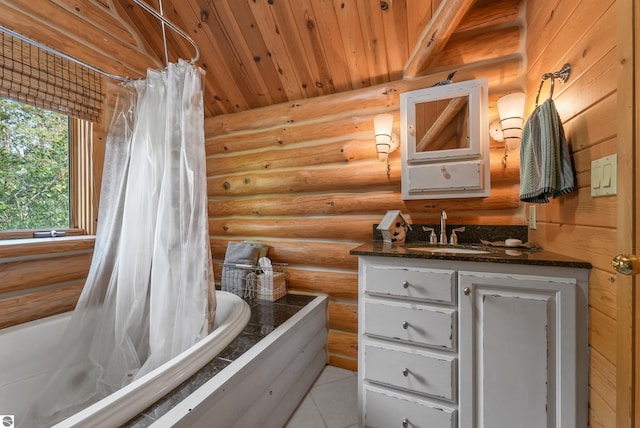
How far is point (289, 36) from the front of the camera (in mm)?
1808

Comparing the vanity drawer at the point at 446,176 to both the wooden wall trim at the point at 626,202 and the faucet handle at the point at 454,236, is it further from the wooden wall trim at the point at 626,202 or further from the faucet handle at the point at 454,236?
the wooden wall trim at the point at 626,202

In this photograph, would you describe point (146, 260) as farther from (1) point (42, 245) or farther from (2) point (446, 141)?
(2) point (446, 141)

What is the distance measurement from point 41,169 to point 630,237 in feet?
9.59

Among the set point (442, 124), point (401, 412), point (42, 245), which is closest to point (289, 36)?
point (442, 124)

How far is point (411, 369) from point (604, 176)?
1103 mm

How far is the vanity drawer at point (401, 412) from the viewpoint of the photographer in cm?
118

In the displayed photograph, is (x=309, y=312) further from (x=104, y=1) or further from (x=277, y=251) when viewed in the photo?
(x=104, y=1)

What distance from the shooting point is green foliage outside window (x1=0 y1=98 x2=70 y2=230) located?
152 cm

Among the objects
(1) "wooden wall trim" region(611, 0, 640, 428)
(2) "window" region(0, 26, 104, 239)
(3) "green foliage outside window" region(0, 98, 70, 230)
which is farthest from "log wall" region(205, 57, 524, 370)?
(3) "green foliage outside window" region(0, 98, 70, 230)

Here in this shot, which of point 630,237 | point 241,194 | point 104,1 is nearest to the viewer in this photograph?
→ point 630,237

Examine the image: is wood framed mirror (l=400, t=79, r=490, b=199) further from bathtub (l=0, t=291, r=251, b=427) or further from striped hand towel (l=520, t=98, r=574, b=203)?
bathtub (l=0, t=291, r=251, b=427)

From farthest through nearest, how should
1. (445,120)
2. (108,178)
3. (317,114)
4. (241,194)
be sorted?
(241,194) → (317,114) → (445,120) → (108,178)

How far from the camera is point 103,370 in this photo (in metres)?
1.33

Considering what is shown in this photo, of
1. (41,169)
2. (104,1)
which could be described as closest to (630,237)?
(41,169)
